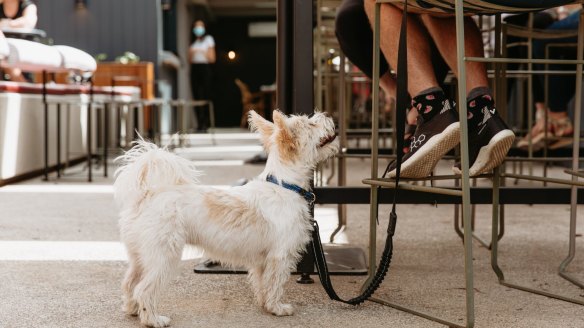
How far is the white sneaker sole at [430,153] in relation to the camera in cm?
183

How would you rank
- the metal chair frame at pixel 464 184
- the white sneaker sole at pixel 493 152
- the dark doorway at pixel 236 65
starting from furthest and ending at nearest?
the dark doorway at pixel 236 65, the white sneaker sole at pixel 493 152, the metal chair frame at pixel 464 184

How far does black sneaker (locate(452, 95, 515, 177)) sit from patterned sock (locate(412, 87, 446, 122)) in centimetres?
9

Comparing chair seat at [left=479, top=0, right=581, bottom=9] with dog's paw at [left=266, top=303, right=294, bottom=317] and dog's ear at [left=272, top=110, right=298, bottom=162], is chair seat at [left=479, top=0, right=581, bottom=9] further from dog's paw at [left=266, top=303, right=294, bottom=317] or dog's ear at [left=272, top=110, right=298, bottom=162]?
dog's paw at [left=266, top=303, right=294, bottom=317]

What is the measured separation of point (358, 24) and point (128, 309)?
4.26 feet

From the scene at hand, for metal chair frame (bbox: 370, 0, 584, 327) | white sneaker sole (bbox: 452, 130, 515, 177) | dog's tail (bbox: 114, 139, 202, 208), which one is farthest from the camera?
white sneaker sole (bbox: 452, 130, 515, 177)

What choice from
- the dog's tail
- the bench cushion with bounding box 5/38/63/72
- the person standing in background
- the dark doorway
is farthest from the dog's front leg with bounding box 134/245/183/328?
the dark doorway

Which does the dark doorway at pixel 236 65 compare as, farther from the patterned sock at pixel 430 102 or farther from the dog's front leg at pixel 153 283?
the dog's front leg at pixel 153 283

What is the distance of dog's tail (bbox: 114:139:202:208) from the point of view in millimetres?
1709

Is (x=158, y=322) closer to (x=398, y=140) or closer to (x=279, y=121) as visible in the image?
(x=279, y=121)

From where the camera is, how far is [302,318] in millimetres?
1767

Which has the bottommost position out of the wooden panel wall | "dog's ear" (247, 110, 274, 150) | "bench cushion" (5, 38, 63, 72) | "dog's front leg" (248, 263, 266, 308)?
"dog's front leg" (248, 263, 266, 308)

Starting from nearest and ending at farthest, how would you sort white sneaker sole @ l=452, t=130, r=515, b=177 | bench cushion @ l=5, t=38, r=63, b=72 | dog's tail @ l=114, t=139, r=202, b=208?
dog's tail @ l=114, t=139, r=202, b=208 → white sneaker sole @ l=452, t=130, r=515, b=177 → bench cushion @ l=5, t=38, r=63, b=72

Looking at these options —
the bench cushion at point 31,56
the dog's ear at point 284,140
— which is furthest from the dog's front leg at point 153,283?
the bench cushion at point 31,56

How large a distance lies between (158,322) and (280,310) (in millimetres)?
292
